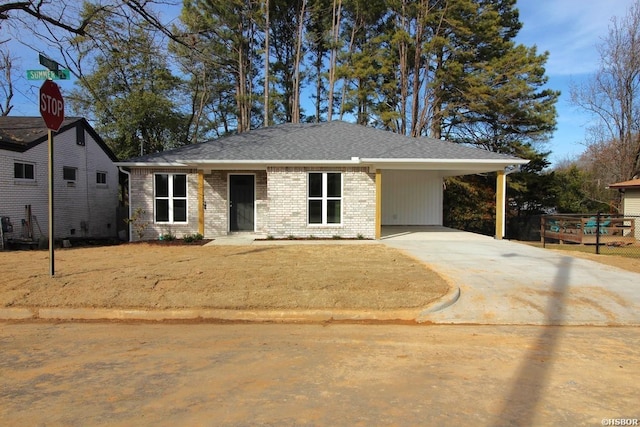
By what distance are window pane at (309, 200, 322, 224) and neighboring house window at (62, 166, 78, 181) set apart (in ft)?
35.8

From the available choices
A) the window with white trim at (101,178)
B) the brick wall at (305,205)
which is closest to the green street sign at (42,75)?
the brick wall at (305,205)

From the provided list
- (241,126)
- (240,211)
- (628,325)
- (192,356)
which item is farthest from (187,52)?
(241,126)

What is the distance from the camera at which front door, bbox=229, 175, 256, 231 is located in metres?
15.4

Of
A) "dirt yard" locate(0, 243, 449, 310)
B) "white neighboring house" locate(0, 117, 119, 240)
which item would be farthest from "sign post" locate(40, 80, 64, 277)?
"white neighboring house" locate(0, 117, 119, 240)

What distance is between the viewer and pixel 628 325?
587 cm

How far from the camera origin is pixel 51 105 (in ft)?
23.2

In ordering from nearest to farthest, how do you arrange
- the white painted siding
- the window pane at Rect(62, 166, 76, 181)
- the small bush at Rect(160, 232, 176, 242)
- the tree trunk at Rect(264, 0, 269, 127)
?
1. the small bush at Rect(160, 232, 176, 242)
2. the window pane at Rect(62, 166, 76, 181)
3. the white painted siding
4. the tree trunk at Rect(264, 0, 269, 127)

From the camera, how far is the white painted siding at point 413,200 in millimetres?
19141

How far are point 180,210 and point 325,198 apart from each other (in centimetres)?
532

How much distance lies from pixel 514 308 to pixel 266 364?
4.09 meters

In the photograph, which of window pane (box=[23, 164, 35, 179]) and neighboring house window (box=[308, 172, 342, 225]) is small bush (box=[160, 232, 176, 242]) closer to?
neighboring house window (box=[308, 172, 342, 225])

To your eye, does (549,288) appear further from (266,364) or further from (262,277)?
(266,364)

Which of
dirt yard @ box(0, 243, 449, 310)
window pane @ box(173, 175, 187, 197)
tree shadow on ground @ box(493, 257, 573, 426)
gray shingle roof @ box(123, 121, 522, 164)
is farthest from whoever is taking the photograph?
window pane @ box(173, 175, 187, 197)
